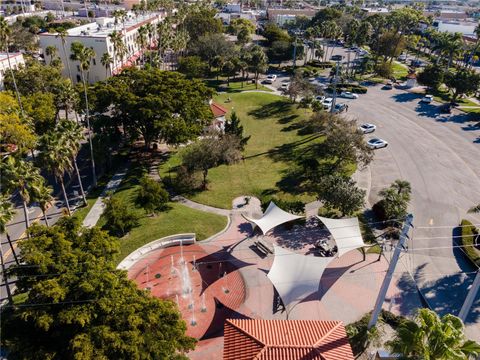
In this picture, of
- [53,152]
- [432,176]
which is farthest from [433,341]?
[432,176]

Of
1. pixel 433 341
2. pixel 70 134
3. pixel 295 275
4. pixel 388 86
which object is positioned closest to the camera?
pixel 433 341

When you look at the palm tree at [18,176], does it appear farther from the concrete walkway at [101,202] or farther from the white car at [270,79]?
the white car at [270,79]

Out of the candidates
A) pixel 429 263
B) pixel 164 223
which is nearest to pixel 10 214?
pixel 164 223

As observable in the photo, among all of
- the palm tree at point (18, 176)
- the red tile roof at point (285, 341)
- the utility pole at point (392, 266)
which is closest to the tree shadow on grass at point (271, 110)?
the palm tree at point (18, 176)

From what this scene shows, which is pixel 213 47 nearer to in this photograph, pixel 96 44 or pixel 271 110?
pixel 96 44

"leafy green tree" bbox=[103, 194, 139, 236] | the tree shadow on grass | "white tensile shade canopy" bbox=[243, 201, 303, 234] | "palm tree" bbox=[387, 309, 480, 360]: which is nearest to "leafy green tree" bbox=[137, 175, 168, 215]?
"leafy green tree" bbox=[103, 194, 139, 236]

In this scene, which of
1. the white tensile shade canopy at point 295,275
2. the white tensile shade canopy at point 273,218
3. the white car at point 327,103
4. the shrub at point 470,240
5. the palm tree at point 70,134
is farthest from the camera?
the white car at point 327,103
